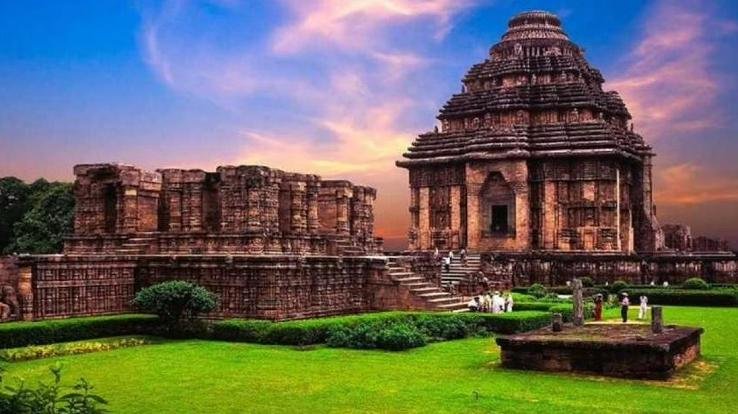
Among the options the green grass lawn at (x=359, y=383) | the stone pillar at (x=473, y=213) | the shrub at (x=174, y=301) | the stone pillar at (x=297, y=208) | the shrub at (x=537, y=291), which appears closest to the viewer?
the green grass lawn at (x=359, y=383)

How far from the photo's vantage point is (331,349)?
61.5 ft

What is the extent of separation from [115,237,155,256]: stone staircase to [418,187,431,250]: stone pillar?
2489cm

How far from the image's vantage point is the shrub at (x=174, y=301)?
67.8 ft

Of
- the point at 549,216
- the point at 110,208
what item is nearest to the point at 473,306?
the point at 110,208

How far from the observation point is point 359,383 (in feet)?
46.8

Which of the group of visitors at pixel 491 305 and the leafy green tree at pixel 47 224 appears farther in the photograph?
the leafy green tree at pixel 47 224

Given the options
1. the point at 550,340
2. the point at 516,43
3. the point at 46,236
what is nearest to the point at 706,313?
the point at 550,340

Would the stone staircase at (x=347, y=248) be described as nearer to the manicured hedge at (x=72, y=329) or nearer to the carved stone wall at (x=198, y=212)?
the carved stone wall at (x=198, y=212)

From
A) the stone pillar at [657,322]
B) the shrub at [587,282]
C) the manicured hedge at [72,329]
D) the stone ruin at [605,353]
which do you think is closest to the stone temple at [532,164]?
the shrub at [587,282]

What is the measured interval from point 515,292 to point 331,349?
66.5ft

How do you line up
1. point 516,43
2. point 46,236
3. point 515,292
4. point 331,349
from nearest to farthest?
point 331,349, point 515,292, point 46,236, point 516,43

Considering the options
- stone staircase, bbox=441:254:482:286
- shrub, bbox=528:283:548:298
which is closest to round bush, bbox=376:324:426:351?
stone staircase, bbox=441:254:482:286

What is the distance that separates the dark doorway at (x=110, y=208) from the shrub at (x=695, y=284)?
23.0 metres

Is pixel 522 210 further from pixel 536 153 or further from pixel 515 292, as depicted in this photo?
pixel 515 292
